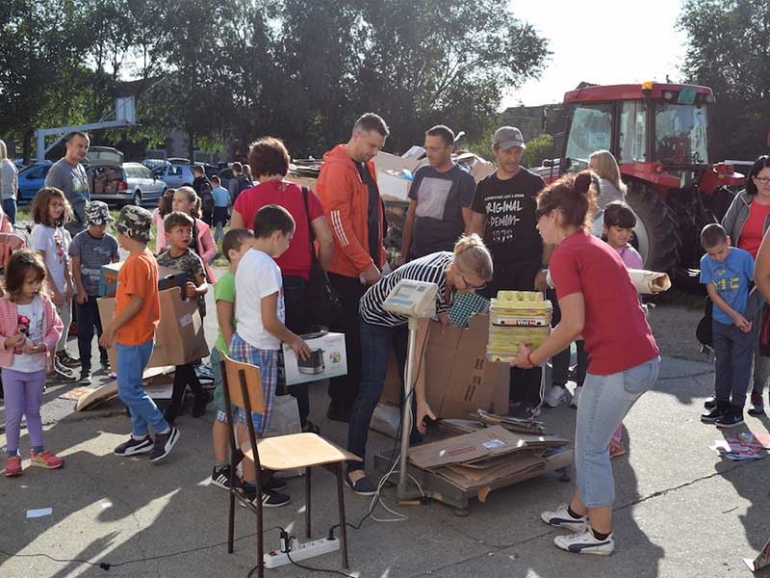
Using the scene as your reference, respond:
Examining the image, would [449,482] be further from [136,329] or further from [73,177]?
[73,177]

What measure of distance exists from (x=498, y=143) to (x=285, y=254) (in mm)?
1753

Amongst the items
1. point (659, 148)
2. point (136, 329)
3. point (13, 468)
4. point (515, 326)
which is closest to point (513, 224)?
point (515, 326)

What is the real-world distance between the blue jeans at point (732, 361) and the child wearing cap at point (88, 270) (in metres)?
4.90

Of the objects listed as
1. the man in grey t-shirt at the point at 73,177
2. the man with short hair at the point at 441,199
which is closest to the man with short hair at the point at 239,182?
the man in grey t-shirt at the point at 73,177

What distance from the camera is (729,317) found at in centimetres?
596

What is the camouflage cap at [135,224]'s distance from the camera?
16.9ft

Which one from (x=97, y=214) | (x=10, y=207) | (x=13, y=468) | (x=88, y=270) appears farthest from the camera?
(x=10, y=207)

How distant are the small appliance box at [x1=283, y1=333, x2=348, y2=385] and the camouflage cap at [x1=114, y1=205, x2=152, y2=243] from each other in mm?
1347

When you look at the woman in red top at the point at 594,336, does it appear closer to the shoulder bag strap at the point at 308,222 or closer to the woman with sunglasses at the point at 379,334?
the woman with sunglasses at the point at 379,334

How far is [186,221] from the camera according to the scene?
241 inches

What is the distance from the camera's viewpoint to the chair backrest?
3.71m

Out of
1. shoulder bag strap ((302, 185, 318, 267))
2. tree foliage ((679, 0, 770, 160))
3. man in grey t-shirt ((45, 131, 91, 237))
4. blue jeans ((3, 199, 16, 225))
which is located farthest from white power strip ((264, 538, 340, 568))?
tree foliage ((679, 0, 770, 160))

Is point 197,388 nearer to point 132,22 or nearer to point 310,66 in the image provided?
point 310,66

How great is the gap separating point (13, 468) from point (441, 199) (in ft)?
11.3
